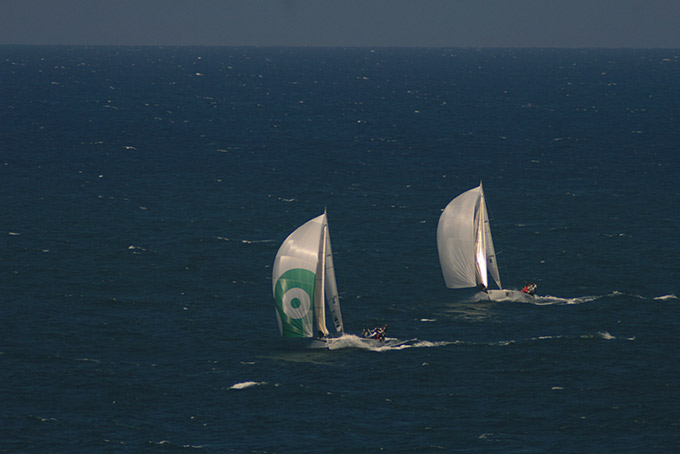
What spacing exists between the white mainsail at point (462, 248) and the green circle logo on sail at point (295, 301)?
17622 mm

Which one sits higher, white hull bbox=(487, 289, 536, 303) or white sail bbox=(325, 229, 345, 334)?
white sail bbox=(325, 229, 345, 334)

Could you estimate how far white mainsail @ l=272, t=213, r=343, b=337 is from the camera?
72.9 m

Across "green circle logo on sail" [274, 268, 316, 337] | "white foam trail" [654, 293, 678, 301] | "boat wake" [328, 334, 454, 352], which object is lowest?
"white foam trail" [654, 293, 678, 301]

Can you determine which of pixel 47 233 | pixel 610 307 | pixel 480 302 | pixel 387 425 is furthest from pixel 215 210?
pixel 387 425

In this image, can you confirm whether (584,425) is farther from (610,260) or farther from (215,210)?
(215,210)

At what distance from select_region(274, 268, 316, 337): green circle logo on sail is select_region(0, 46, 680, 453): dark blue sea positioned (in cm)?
197

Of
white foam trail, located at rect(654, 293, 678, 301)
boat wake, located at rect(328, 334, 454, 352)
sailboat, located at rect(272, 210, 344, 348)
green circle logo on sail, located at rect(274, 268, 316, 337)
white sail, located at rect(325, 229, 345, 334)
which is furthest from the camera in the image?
white foam trail, located at rect(654, 293, 678, 301)

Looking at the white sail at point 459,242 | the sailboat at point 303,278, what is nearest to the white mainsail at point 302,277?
the sailboat at point 303,278

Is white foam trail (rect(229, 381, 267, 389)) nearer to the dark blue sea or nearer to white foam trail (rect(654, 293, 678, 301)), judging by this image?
the dark blue sea

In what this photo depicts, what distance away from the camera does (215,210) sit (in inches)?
4683

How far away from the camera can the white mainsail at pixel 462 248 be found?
287 ft

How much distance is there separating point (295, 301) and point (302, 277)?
5.87 feet

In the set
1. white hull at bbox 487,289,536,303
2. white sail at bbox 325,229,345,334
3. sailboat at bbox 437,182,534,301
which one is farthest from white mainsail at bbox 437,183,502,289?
white sail at bbox 325,229,345,334

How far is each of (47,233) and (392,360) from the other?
157ft
